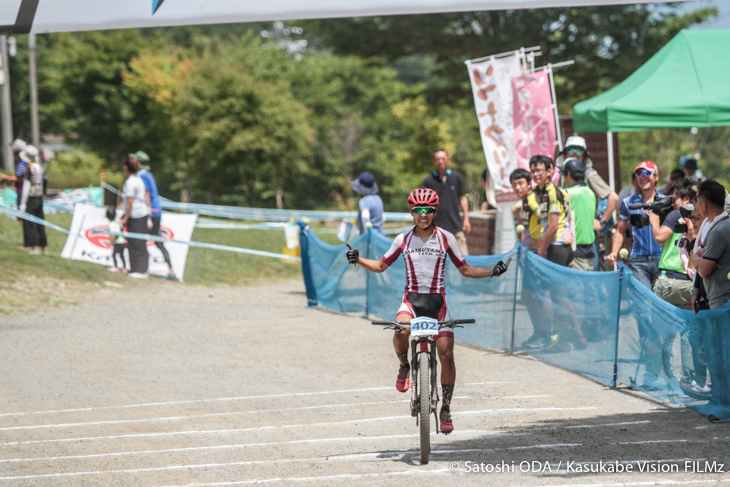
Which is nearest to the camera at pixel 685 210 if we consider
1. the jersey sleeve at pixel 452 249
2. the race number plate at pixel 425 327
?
the jersey sleeve at pixel 452 249

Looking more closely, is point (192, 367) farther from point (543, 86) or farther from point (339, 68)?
point (339, 68)

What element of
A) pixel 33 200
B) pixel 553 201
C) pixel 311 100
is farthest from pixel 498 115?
pixel 311 100

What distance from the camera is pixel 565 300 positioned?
331 inches

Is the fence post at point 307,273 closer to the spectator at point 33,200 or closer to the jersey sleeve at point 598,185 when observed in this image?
the jersey sleeve at point 598,185

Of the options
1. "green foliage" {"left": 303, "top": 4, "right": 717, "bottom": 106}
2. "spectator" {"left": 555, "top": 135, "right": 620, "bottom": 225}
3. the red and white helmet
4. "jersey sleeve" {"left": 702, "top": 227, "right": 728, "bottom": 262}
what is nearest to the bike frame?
the red and white helmet

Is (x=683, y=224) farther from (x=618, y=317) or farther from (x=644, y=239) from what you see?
(x=644, y=239)

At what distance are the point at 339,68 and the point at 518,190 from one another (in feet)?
133

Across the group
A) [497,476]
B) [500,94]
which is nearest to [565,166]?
[500,94]

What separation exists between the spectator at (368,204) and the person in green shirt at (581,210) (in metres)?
3.96

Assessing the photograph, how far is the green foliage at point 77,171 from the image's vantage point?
46750mm

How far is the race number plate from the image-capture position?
19.0 ft

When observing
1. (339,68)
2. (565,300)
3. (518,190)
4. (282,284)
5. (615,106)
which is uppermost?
(339,68)

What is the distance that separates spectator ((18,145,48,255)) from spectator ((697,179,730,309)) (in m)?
13.4

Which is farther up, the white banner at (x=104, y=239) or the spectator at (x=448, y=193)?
the spectator at (x=448, y=193)
